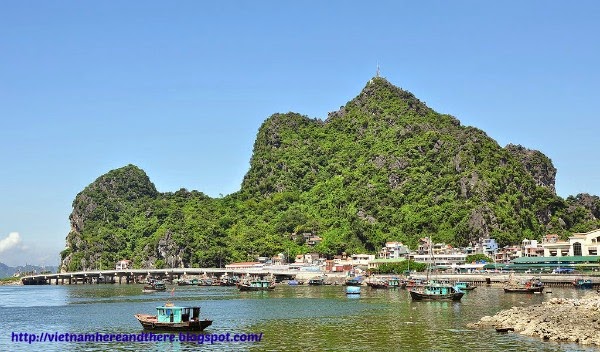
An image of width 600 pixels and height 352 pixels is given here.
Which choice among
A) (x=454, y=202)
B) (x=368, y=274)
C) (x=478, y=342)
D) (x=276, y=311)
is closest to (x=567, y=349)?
(x=478, y=342)

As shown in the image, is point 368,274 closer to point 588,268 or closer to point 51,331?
point 588,268

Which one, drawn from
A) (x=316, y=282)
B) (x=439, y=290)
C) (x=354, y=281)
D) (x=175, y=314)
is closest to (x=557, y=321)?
(x=175, y=314)

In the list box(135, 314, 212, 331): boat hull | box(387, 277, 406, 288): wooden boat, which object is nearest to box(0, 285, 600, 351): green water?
box(135, 314, 212, 331): boat hull

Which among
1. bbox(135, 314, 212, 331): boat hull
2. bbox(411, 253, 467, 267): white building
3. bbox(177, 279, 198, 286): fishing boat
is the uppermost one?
bbox(411, 253, 467, 267): white building

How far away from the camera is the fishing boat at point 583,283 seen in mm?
107637

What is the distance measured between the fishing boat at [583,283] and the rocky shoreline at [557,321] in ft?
158

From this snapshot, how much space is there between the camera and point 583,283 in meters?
109

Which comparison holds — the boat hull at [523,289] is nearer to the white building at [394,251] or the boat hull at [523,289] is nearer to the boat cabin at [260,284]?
the boat cabin at [260,284]

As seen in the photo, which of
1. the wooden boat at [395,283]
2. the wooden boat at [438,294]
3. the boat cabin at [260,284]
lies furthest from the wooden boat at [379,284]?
the wooden boat at [438,294]

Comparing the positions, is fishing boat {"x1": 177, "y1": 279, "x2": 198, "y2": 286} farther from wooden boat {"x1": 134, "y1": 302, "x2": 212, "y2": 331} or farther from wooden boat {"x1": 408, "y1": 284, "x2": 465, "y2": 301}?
wooden boat {"x1": 134, "y1": 302, "x2": 212, "y2": 331}

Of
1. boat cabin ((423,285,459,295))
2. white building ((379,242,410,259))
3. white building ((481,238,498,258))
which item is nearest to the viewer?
boat cabin ((423,285,459,295))

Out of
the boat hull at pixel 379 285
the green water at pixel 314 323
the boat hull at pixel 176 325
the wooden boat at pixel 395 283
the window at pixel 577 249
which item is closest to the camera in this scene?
the green water at pixel 314 323

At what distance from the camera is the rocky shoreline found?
4791cm

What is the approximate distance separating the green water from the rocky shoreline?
1.21 meters
